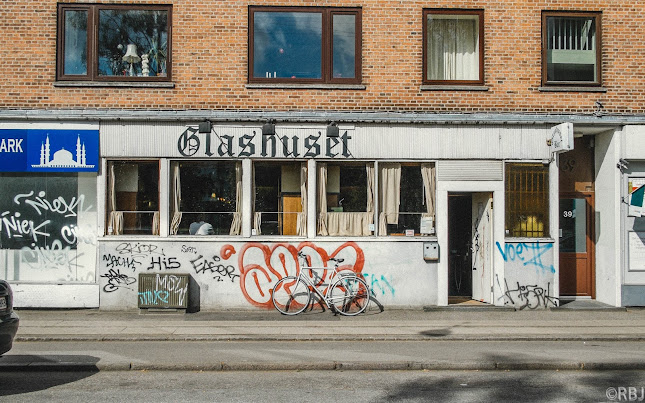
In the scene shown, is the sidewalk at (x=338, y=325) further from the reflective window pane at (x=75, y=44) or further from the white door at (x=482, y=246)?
the reflective window pane at (x=75, y=44)

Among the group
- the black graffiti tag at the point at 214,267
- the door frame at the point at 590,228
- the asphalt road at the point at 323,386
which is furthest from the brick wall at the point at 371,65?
the asphalt road at the point at 323,386

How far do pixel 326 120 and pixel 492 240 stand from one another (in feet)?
14.2

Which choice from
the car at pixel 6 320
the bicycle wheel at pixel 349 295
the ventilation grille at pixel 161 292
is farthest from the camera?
the bicycle wheel at pixel 349 295

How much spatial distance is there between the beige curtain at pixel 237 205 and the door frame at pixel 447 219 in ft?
13.6

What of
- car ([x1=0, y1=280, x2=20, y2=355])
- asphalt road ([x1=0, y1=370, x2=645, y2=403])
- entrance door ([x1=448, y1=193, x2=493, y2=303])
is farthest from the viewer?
entrance door ([x1=448, y1=193, x2=493, y2=303])

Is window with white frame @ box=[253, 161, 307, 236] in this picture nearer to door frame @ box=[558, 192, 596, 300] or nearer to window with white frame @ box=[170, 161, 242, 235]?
window with white frame @ box=[170, 161, 242, 235]

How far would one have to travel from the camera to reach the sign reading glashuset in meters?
13.4

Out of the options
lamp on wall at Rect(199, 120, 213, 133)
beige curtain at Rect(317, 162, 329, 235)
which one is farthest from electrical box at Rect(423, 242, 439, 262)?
lamp on wall at Rect(199, 120, 213, 133)

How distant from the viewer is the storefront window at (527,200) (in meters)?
13.8

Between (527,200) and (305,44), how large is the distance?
5746 millimetres

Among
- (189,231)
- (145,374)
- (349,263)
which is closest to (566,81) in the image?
(349,263)

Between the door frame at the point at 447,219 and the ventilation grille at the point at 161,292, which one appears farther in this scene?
the door frame at the point at 447,219

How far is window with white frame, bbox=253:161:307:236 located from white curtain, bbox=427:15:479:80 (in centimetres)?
360

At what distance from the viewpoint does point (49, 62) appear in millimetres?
13500
